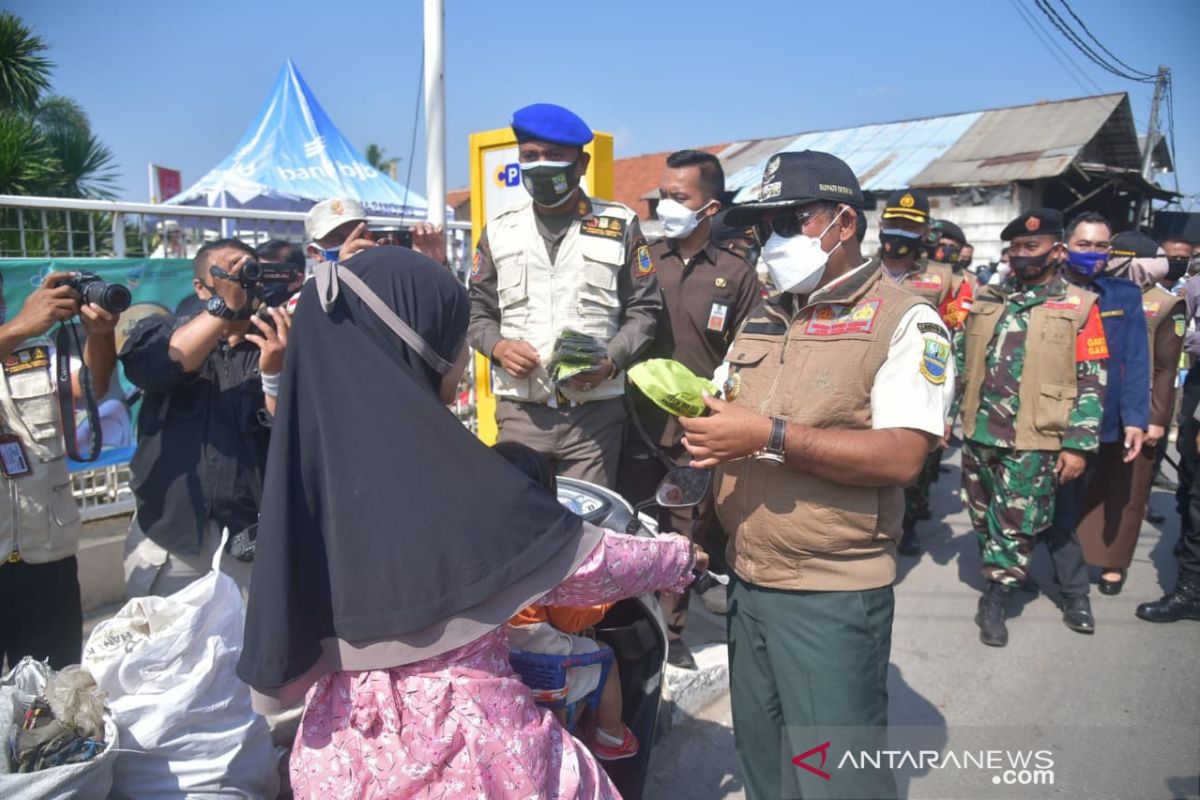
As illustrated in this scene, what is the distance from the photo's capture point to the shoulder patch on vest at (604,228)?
3.29 meters

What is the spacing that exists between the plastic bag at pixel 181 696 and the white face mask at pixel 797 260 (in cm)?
165

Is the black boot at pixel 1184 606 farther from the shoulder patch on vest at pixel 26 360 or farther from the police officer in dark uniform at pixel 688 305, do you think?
the shoulder patch on vest at pixel 26 360

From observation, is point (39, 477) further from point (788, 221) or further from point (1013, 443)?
point (1013, 443)

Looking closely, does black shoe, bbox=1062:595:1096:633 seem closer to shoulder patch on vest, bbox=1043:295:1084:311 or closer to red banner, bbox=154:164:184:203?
shoulder patch on vest, bbox=1043:295:1084:311

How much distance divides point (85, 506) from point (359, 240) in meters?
2.33

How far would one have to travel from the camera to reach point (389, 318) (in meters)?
1.50

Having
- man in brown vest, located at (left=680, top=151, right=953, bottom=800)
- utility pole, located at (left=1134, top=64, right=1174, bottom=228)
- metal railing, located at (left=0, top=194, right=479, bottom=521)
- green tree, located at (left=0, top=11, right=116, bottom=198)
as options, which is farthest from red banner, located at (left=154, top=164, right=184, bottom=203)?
utility pole, located at (left=1134, top=64, right=1174, bottom=228)

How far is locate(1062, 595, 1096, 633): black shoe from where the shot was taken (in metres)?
4.08

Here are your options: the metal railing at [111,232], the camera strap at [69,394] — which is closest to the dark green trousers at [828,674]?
the camera strap at [69,394]

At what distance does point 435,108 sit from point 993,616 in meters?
4.22

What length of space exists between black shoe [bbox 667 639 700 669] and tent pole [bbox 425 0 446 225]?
2.66 metres

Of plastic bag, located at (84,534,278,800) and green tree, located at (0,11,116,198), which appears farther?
green tree, located at (0,11,116,198)

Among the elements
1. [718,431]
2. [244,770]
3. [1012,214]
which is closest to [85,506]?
[244,770]

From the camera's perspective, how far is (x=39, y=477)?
94.3 inches
